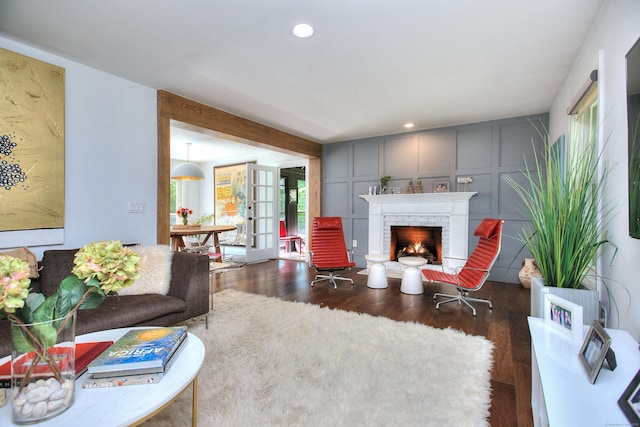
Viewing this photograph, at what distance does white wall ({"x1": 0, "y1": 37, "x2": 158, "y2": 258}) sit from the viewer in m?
2.78

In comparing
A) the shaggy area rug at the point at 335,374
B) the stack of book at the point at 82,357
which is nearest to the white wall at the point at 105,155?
the shaggy area rug at the point at 335,374

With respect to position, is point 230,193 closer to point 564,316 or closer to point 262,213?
point 262,213

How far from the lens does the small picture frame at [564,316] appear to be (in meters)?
1.28

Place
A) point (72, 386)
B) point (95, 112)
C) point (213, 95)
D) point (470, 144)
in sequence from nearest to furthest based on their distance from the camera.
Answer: point (72, 386) → point (95, 112) → point (213, 95) → point (470, 144)

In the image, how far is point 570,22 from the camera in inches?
86.1

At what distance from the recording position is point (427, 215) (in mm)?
5023

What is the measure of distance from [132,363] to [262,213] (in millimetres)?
5308

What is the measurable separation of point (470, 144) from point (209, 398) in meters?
4.70

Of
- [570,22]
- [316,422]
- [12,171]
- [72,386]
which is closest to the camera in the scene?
[72,386]

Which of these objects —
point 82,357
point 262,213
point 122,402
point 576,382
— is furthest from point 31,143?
point 262,213

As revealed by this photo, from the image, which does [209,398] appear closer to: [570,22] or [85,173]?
[85,173]

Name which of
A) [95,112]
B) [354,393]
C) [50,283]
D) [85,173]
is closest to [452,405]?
[354,393]

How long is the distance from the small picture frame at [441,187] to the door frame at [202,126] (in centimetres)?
235

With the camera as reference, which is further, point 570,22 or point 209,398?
point 570,22
